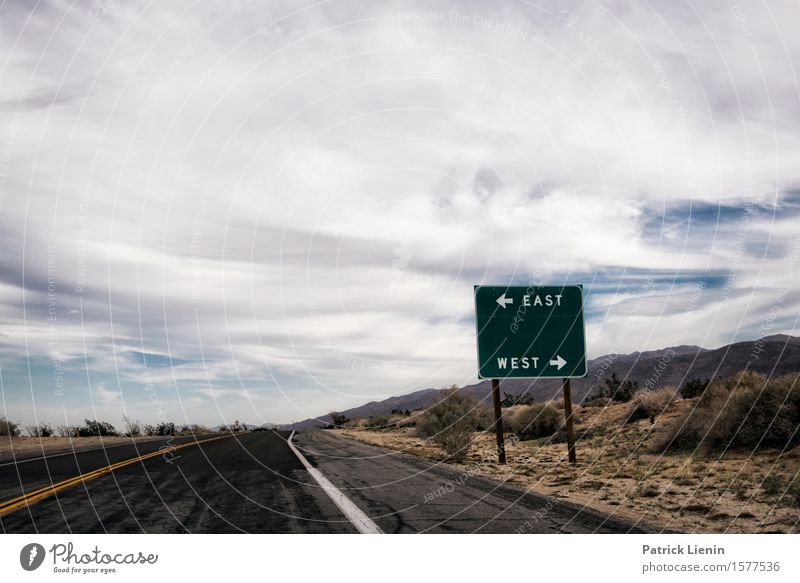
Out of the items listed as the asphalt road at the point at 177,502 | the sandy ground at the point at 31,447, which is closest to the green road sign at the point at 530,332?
the asphalt road at the point at 177,502

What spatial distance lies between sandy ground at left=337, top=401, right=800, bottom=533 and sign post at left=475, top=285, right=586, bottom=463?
2.05 m

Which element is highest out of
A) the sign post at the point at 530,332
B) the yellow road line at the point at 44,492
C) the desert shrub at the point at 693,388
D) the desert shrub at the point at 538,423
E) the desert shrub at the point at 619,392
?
the sign post at the point at 530,332

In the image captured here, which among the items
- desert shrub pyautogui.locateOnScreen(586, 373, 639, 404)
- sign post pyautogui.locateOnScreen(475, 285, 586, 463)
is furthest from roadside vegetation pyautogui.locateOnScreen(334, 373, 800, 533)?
desert shrub pyautogui.locateOnScreen(586, 373, 639, 404)

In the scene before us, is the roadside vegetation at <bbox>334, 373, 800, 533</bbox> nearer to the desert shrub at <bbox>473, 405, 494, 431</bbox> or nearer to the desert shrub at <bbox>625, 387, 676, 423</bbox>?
the desert shrub at <bbox>625, 387, 676, 423</bbox>

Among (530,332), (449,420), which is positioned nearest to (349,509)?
(530,332)

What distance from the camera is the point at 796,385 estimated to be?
17359 millimetres

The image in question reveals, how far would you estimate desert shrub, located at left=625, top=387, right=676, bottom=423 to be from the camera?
28.8 metres

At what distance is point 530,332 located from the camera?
66.7 ft

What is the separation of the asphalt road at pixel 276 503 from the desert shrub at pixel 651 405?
1609cm

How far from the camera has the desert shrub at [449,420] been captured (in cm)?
2388

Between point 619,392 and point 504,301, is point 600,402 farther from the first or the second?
point 504,301

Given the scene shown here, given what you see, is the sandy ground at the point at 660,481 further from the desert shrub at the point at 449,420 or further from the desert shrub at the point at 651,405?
the desert shrub at the point at 651,405

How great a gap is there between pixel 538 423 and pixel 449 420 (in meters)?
5.34
